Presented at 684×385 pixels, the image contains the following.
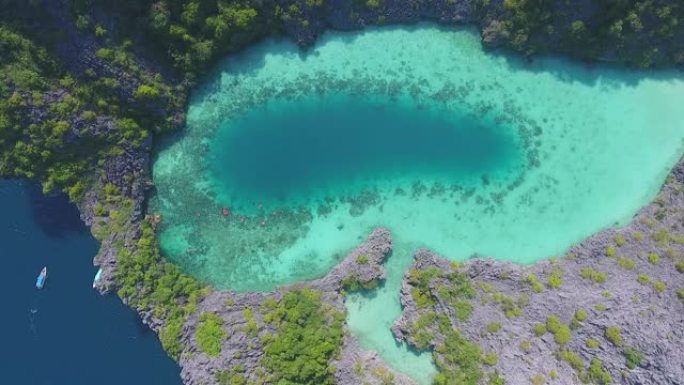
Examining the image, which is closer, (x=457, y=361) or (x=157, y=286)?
(x=457, y=361)

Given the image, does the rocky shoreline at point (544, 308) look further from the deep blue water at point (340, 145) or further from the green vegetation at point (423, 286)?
the deep blue water at point (340, 145)

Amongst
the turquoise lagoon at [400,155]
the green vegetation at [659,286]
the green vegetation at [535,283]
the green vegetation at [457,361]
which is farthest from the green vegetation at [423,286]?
the green vegetation at [659,286]

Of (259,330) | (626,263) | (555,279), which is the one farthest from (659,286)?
(259,330)

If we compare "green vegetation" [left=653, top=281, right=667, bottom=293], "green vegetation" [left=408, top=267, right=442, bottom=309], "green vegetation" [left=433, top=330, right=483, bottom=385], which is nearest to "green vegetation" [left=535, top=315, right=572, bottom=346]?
"green vegetation" [left=433, top=330, right=483, bottom=385]

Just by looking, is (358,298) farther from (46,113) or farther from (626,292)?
(46,113)

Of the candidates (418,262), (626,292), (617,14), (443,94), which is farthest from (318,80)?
(626,292)

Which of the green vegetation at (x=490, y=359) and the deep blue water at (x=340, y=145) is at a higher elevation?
the deep blue water at (x=340, y=145)

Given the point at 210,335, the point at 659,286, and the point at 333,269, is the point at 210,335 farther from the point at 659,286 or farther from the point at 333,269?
the point at 659,286
